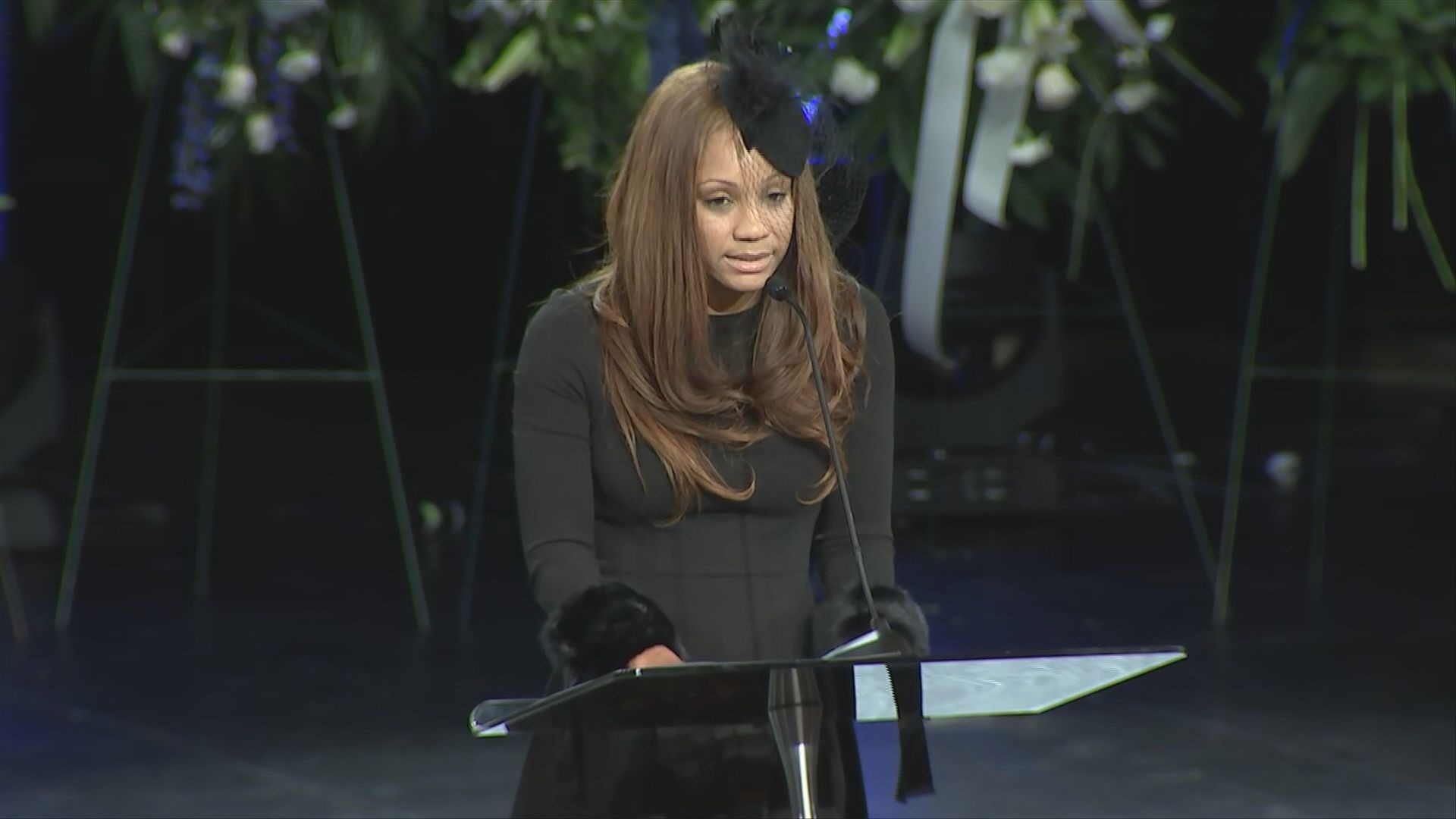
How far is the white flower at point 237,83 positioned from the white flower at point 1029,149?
138 cm

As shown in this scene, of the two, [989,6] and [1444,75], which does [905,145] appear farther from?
[1444,75]

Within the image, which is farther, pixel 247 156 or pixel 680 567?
pixel 247 156

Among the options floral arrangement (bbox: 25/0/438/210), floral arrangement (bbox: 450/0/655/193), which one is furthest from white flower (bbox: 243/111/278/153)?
floral arrangement (bbox: 450/0/655/193)

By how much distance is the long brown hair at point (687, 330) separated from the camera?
1460mm

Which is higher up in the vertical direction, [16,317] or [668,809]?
[16,317]

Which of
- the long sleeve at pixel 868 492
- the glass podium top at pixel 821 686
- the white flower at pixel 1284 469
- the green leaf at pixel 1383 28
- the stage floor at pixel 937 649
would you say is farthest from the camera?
the white flower at pixel 1284 469

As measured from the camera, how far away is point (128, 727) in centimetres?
340

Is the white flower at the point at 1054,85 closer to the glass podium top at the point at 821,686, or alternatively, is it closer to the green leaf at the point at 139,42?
the green leaf at the point at 139,42

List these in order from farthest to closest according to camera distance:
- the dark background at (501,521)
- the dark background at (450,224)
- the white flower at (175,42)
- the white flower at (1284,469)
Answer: the dark background at (450,224), the white flower at (1284,469), the white flower at (175,42), the dark background at (501,521)

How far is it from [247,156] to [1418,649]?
2.71 meters

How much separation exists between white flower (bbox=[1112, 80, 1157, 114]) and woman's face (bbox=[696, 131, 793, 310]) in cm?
217

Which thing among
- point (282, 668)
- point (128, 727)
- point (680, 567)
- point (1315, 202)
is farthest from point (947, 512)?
point (680, 567)

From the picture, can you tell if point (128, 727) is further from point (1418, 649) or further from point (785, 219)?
point (1418, 649)

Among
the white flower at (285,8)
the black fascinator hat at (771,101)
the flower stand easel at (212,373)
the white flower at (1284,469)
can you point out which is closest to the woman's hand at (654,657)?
the black fascinator hat at (771,101)
